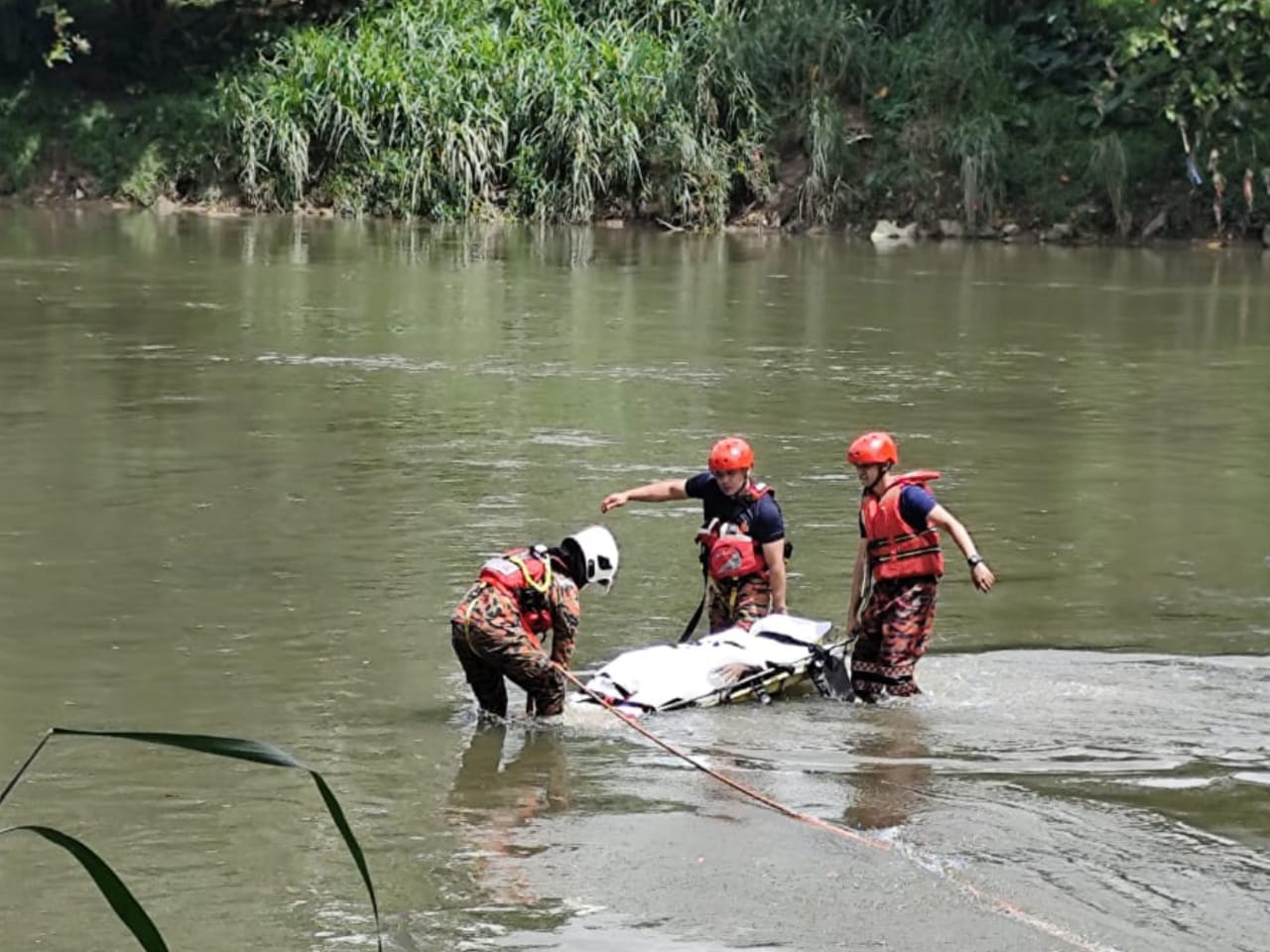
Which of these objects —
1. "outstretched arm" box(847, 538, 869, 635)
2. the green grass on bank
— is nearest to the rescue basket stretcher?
"outstretched arm" box(847, 538, 869, 635)

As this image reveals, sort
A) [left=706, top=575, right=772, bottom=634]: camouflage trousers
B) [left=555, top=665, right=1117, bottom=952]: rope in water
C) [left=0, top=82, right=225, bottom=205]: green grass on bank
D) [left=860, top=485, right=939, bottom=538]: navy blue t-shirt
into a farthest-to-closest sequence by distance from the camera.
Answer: [left=0, top=82, right=225, bottom=205]: green grass on bank, [left=706, top=575, right=772, bottom=634]: camouflage trousers, [left=860, top=485, right=939, bottom=538]: navy blue t-shirt, [left=555, top=665, right=1117, bottom=952]: rope in water

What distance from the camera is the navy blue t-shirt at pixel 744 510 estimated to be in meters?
10.2

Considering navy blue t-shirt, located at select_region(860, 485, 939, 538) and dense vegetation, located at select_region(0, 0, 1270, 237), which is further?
dense vegetation, located at select_region(0, 0, 1270, 237)

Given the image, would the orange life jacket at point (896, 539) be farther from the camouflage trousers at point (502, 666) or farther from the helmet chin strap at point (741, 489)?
the camouflage trousers at point (502, 666)

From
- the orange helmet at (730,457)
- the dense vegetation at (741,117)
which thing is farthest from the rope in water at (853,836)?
the dense vegetation at (741,117)

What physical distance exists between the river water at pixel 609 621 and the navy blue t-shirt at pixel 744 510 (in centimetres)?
86

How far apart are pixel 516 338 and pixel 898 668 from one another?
12473mm

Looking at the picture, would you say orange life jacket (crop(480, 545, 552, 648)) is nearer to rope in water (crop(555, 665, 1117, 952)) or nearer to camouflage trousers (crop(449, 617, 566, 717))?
camouflage trousers (crop(449, 617, 566, 717))

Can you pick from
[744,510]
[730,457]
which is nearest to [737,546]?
[744,510]

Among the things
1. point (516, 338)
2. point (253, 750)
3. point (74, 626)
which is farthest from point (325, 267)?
point (253, 750)

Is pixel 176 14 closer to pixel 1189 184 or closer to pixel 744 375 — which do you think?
pixel 1189 184

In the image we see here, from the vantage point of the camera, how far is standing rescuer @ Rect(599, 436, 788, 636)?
1019 centimetres

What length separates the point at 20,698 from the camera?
30.9ft

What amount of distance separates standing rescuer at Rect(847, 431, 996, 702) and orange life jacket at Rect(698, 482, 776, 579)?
0.59 m
